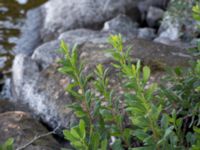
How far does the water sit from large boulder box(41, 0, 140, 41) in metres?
0.51

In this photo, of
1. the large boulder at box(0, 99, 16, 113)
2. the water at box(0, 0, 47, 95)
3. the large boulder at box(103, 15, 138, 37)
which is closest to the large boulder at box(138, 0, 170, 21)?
the large boulder at box(103, 15, 138, 37)

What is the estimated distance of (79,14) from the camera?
7121 millimetres

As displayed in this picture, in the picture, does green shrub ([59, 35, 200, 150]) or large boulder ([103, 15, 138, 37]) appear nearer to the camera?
green shrub ([59, 35, 200, 150])

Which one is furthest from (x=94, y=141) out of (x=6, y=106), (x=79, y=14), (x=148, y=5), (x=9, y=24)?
(x=148, y=5)

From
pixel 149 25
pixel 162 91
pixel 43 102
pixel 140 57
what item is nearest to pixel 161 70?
pixel 140 57

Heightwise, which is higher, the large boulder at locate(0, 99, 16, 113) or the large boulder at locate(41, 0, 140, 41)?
the large boulder at locate(41, 0, 140, 41)

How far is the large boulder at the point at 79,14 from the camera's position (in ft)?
23.2

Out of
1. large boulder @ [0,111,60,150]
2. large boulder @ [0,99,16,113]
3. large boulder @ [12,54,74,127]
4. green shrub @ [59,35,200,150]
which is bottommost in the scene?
large boulder @ [0,99,16,113]

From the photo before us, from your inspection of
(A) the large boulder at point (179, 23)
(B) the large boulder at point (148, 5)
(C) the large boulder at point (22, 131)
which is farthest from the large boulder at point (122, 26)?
(C) the large boulder at point (22, 131)

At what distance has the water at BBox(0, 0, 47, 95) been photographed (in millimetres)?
6422

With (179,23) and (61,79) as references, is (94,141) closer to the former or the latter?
(61,79)

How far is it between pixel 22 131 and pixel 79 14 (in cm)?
449

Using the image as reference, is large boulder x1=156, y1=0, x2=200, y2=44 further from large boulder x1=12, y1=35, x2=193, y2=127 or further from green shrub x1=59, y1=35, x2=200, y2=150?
green shrub x1=59, y1=35, x2=200, y2=150

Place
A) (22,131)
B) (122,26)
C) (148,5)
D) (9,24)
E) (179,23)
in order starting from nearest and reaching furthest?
1. (22,131)
2. (179,23)
3. (122,26)
4. (9,24)
5. (148,5)
